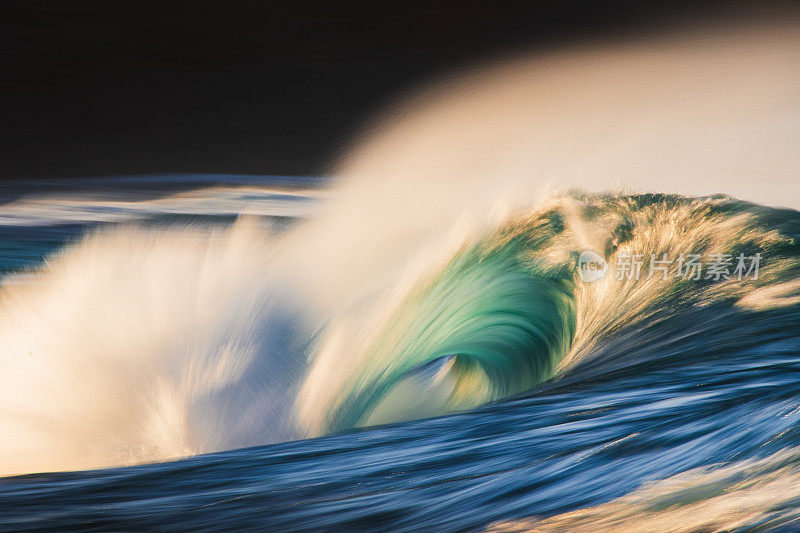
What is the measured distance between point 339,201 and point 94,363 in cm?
167

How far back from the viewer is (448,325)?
261cm

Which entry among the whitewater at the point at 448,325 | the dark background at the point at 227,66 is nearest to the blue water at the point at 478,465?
the whitewater at the point at 448,325

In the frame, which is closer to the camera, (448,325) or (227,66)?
(448,325)

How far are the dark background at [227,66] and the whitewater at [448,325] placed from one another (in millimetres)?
391

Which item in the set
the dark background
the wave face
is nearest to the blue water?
the wave face

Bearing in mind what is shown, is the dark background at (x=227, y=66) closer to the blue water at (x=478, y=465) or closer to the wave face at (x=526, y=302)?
the wave face at (x=526, y=302)

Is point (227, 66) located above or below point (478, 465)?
above

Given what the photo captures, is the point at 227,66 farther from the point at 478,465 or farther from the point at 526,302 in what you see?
the point at 478,465

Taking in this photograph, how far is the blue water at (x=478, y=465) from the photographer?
1.01 meters

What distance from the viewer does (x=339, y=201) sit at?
12.0 ft

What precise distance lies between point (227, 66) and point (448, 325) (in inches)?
133

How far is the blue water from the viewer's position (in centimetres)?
101

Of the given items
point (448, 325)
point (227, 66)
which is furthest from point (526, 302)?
point (227, 66)

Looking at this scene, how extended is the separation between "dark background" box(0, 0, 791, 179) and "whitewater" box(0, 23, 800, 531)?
391 millimetres
